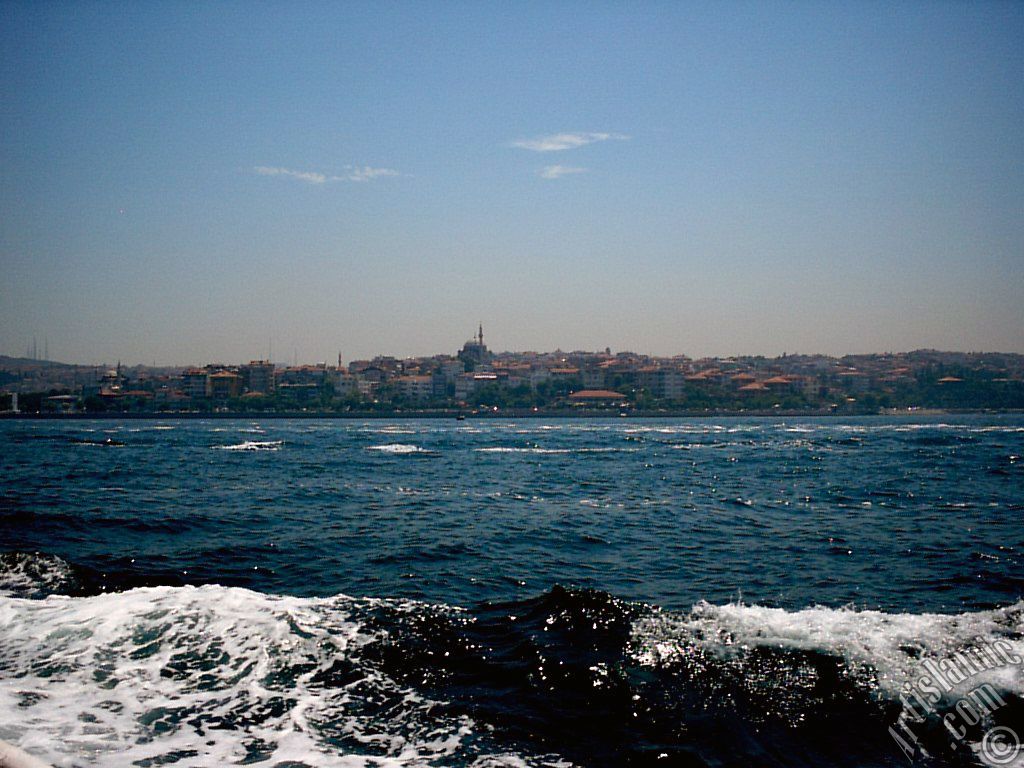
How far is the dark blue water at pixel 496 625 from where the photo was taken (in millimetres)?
4863

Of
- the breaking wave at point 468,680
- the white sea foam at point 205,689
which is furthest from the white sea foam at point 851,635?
the white sea foam at point 205,689

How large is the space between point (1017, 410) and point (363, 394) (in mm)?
117033

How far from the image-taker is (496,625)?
7273 mm

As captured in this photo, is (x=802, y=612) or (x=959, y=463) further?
(x=959, y=463)

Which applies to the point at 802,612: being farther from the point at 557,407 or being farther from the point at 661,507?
the point at 557,407

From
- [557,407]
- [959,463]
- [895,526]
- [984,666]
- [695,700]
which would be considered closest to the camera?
[695,700]

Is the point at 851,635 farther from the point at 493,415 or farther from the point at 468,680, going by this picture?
the point at 493,415

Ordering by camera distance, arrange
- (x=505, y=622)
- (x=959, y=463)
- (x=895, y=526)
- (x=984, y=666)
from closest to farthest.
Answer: (x=984, y=666) → (x=505, y=622) → (x=895, y=526) → (x=959, y=463)

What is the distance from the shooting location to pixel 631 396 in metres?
138

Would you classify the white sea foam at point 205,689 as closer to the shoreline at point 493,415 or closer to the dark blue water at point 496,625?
the dark blue water at point 496,625

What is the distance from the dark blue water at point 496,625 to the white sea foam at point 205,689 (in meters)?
0.03

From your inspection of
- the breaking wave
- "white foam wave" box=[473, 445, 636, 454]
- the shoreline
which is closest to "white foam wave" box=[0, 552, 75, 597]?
the breaking wave

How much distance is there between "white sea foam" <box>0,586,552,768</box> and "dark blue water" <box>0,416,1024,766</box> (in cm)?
3

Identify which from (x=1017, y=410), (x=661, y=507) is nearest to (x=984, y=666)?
(x=661, y=507)
